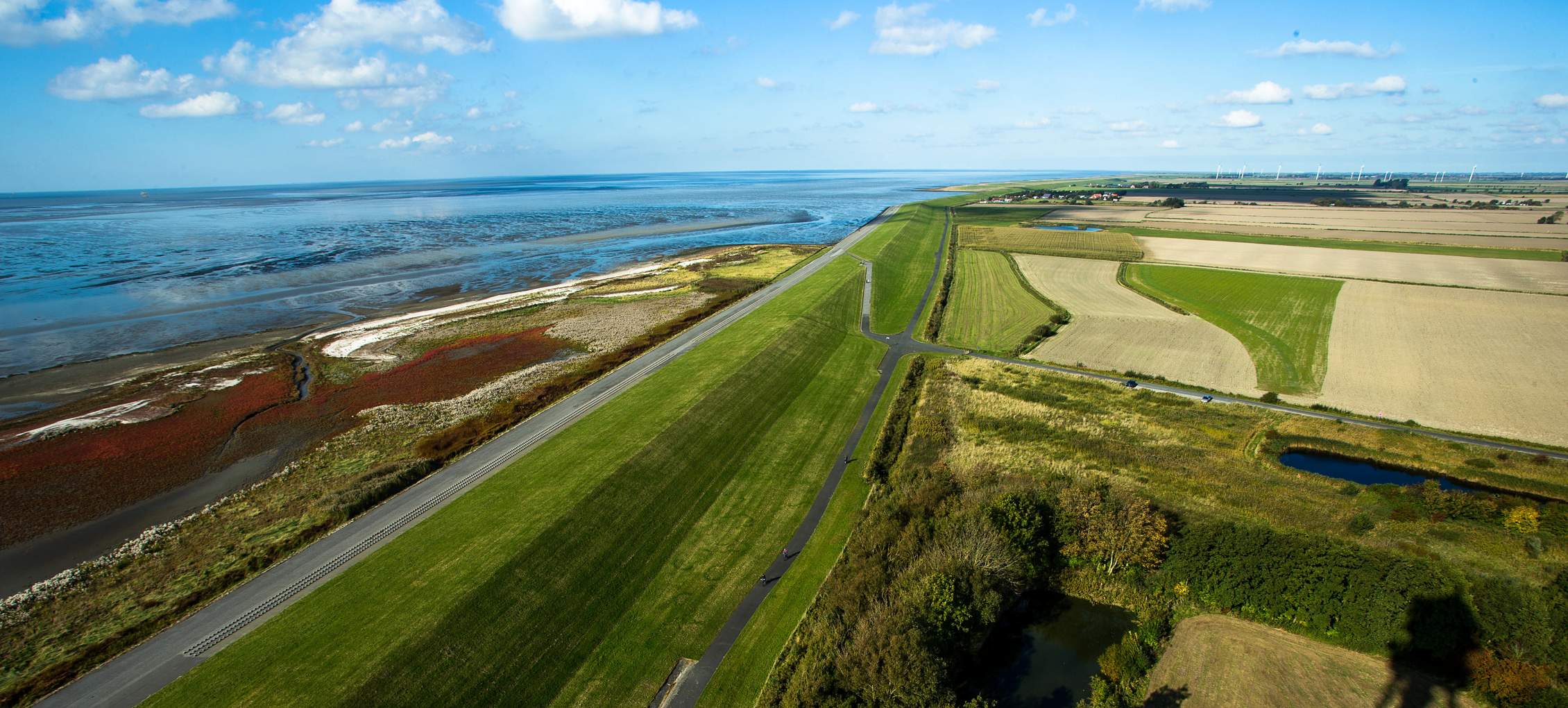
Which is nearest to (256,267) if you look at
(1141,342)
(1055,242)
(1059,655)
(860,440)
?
(860,440)

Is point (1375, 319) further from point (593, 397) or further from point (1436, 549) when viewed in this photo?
point (593, 397)

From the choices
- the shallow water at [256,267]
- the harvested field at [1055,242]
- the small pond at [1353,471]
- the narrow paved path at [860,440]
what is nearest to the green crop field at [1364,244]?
the harvested field at [1055,242]

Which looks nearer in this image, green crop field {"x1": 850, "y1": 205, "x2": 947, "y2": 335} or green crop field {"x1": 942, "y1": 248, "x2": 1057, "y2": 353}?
green crop field {"x1": 942, "y1": 248, "x2": 1057, "y2": 353}

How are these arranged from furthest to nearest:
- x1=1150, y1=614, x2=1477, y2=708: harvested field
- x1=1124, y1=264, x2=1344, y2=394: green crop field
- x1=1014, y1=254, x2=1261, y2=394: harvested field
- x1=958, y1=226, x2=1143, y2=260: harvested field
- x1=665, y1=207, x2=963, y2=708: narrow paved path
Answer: x1=958, y1=226, x2=1143, y2=260: harvested field, x1=1014, y1=254, x2=1261, y2=394: harvested field, x1=1124, y1=264, x2=1344, y2=394: green crop field, x1=665, y1=207, x2=963, y2=708: narrow paved path, x1=1150, y1=614, x2=1477, y2=708: harvested field

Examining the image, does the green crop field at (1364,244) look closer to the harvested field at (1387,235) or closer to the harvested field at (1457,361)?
the harvested field at (1387,235)

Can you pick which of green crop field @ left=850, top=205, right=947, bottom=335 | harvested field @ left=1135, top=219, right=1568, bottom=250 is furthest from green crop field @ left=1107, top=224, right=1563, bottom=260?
green crop field @ left=850, top=205, right=947, bottom=335

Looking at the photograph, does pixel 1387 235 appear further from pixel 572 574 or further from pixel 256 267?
pixel 256 267

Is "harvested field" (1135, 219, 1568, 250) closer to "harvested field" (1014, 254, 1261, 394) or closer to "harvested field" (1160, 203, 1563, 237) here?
"harvested field" (1160, 203, 1563, 237)
